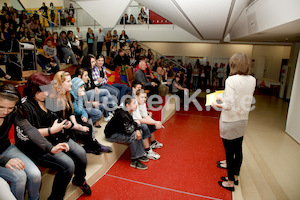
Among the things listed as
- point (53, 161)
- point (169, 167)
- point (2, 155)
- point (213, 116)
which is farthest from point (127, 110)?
point (213, 116)

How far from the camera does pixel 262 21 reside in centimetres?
353

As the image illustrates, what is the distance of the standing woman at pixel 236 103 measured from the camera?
6.72ft

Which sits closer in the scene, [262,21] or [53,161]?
[53,161]

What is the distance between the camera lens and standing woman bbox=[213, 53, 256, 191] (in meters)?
2.05

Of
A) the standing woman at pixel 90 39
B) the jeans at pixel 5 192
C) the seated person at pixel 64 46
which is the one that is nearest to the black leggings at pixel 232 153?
the jeans at pixel 5 192

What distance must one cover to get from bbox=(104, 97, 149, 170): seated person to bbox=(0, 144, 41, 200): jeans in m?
1.25

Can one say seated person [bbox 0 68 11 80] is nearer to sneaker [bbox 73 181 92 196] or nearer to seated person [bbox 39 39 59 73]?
seated person [bbox 39 39 59 73]

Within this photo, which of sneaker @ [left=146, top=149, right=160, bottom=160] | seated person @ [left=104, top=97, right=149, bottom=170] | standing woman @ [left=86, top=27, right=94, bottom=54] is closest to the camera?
seated person @ [left=104, top=97, right=149, bottom=170]

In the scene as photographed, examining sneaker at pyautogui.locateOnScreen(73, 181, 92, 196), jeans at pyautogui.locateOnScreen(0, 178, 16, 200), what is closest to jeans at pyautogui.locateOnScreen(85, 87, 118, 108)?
sneaker at pyautogui.locateOnScreen(73, 181, 92, 196)

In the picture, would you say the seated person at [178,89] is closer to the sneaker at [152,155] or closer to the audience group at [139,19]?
the sneaker at [152,155]

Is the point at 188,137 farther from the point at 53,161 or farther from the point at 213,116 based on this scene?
the point at 53,161

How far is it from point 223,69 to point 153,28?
15.1 feet

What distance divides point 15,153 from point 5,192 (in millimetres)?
364

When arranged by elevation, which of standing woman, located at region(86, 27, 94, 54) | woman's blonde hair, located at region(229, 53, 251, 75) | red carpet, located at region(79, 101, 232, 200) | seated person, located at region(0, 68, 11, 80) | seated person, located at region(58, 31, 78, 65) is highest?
standing woman, located at region(86, 27, 94, 54)
